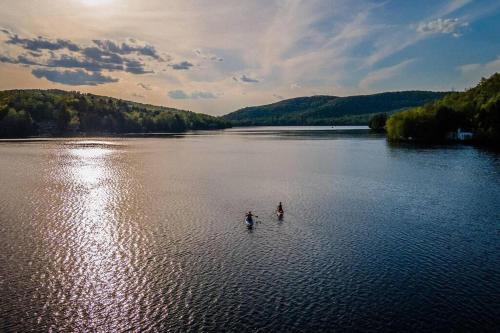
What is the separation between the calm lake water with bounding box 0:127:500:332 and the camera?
2714 cm

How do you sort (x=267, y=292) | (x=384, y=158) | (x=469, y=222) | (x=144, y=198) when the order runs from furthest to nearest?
(x=384, y=158), (x=144, y=198), (x=469, y=222), (x=267, y=292)

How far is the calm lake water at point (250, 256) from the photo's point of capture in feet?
89.0

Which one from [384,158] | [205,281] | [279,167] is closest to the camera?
[205,281]

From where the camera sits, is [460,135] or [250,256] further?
[460,135]

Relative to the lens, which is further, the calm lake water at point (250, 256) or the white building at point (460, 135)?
the white building at point (460, 135)

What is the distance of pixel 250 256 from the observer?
125 feet

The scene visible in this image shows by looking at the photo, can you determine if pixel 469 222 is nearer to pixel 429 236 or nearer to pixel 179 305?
pixel 429 236

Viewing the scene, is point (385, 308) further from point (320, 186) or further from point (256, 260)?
point (320, 186)

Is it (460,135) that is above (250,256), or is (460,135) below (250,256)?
below

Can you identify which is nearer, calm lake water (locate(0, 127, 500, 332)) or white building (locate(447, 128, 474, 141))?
calm lake water (locate(0, 127, 500, 332))

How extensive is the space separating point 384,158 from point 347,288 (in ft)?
297

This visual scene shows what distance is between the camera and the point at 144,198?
64500mm

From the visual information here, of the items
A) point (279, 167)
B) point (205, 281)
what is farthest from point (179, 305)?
point (279, 167)

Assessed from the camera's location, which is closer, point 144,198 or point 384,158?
point 144,198
